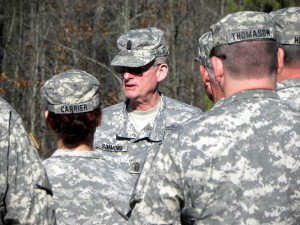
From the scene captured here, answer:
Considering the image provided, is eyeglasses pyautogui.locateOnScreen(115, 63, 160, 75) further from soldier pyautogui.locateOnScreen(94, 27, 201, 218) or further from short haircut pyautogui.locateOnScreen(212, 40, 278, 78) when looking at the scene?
short haircut pyautogui.locateOnScreen(212, 40, 278, 78)

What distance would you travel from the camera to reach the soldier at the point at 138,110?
456cm

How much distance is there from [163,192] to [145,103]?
244 cm

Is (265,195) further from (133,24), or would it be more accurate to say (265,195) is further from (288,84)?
(133,24)

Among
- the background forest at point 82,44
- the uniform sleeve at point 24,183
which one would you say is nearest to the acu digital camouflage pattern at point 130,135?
the uniform sleeve at point 24,183

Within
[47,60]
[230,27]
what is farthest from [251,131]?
[47,60]

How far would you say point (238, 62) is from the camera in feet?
7.68

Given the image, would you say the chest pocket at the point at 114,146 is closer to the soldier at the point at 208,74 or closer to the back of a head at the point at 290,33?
the soldier at the point at 208,74

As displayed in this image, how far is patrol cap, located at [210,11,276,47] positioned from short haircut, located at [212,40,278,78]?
0.08 feet

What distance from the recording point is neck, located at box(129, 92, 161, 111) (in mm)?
4676

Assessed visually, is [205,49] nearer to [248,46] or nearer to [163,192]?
[248,46]

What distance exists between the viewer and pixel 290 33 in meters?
3.41

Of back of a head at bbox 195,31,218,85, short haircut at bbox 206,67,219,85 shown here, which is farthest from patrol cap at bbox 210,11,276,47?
back of a head at bbox 195,31,218,85

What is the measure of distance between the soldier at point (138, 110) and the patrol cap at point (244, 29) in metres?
2.16

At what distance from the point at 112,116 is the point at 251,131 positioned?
253cm
